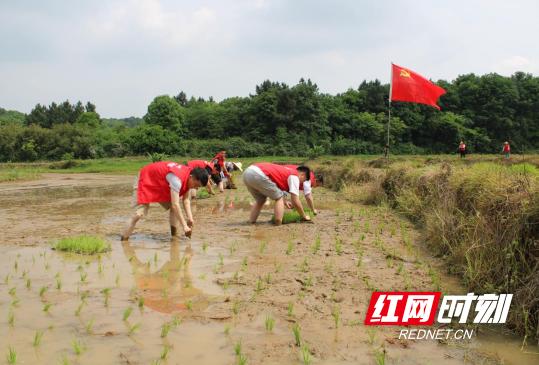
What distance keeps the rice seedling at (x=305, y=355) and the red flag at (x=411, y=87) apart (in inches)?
465

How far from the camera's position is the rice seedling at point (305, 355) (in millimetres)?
3004

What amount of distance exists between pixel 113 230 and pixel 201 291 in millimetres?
4104

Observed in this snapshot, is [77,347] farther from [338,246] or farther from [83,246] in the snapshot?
[338,246]

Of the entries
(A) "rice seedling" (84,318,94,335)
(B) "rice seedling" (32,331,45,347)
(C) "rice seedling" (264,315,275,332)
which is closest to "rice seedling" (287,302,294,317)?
(C) "rice seedling" (264,315,275,332)

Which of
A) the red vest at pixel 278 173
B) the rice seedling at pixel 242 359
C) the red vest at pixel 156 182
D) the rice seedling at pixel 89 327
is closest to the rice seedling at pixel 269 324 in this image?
the rice seedling at pixel 242 359

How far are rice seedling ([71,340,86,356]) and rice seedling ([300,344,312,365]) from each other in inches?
60.7

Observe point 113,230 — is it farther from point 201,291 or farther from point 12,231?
point 201,291

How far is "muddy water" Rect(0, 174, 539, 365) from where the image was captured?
3.18 m

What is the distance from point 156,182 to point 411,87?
9855 mm

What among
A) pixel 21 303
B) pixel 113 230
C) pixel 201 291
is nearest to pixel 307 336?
pixel 201 291

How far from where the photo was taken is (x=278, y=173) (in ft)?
26.6

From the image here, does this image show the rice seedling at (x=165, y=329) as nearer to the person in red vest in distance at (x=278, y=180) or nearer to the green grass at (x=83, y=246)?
the green grass at (x=83, y=246)

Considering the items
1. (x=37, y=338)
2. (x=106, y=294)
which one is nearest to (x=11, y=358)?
(x=37, y=338)

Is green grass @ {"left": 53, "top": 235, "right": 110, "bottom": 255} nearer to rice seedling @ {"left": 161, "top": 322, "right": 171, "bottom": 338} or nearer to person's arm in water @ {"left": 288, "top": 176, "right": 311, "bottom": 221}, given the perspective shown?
rice seedling @ {"left": 161, "top": 322, "right": 171, "bottom": 338}
